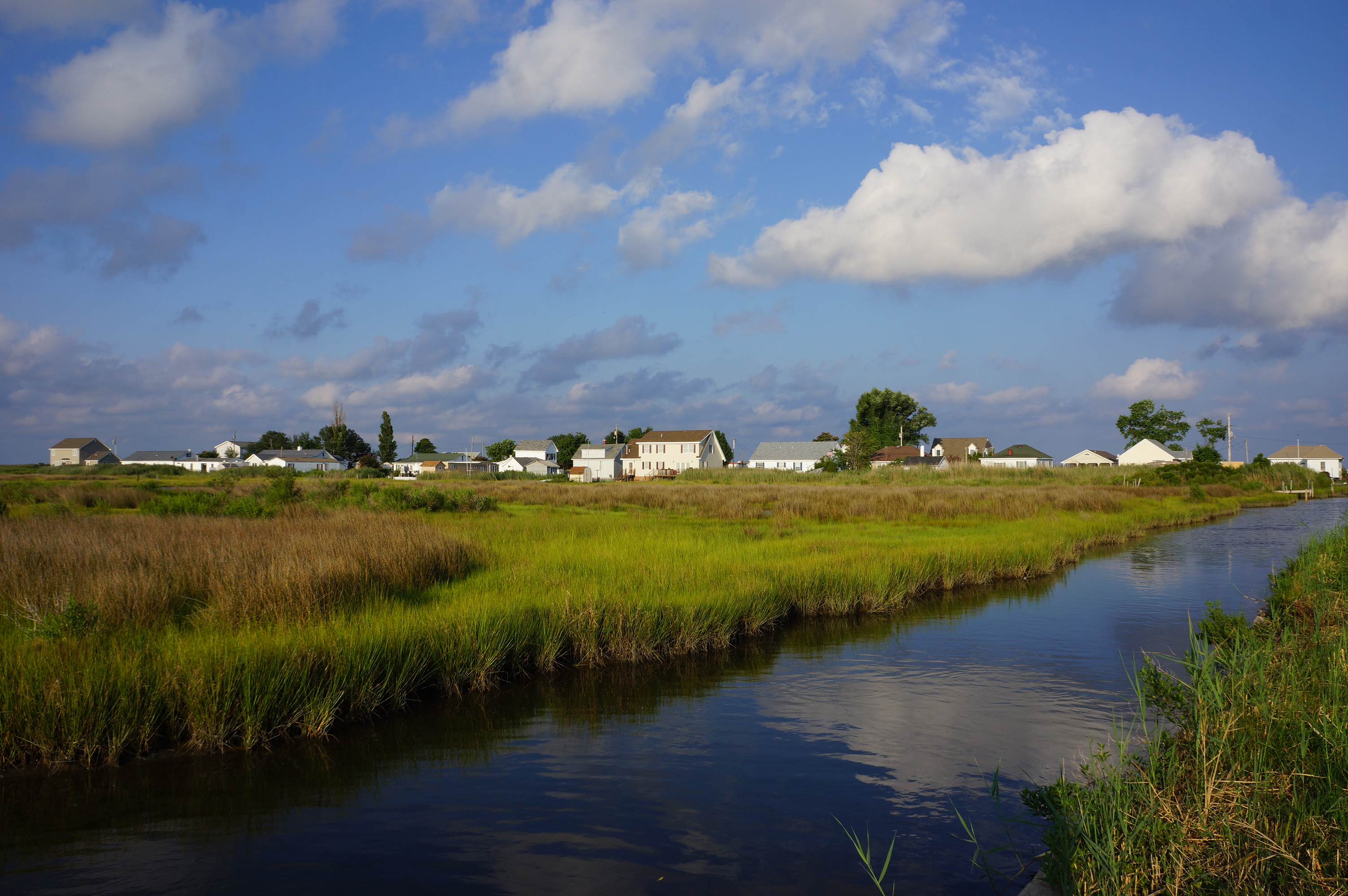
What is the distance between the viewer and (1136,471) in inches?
2968

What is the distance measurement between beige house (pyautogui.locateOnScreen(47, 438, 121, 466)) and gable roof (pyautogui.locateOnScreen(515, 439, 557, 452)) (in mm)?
71311

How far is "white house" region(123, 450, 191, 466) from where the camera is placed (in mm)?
142000

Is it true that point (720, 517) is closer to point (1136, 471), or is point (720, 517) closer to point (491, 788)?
point (491, 788)

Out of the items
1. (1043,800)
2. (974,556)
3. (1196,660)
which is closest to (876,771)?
(1043,800)

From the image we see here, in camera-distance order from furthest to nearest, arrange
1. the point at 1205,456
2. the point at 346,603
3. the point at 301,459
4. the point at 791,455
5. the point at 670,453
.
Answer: the point at 301,459, the point at 791,455, the point at 670,453, the point at 1205,456, the point at 346,603

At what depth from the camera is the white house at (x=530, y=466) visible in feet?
409

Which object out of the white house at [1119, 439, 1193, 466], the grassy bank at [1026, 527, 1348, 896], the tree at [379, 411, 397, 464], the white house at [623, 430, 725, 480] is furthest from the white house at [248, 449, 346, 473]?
the grassy bank at [1026, 527, 1348, 896]

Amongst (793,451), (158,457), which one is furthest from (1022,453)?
(158,457)

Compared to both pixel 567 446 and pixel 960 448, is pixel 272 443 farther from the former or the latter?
pixel 960 448

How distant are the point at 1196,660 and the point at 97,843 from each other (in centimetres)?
1078

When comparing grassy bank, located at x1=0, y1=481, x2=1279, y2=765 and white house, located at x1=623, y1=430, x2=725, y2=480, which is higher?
white house, located at x1=623, y1=430, x2=725, y2=480

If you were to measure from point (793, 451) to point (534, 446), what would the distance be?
47.7 meters

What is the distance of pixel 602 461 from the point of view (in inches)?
4624

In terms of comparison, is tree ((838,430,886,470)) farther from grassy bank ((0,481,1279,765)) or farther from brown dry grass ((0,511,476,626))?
brown dry grass ((0,511,476,626))
